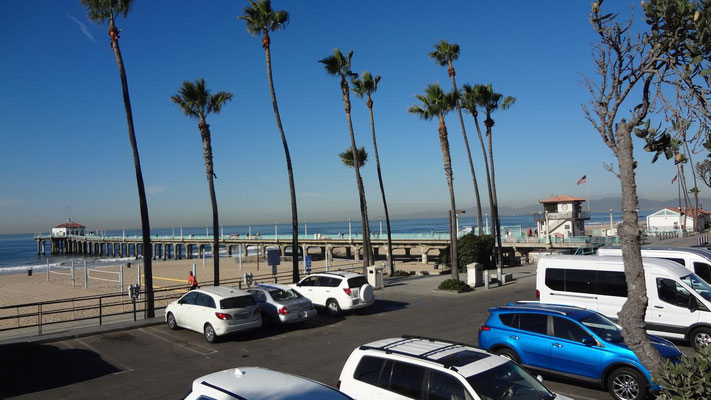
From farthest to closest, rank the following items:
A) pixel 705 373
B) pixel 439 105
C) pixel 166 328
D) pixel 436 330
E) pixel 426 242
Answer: pixel 426 242
pixel 439 105
pixel 166 328
pixel 436 330
pixel 705 373

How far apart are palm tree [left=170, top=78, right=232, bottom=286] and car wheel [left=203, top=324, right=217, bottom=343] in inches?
301

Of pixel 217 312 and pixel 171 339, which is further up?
pixel 217 312

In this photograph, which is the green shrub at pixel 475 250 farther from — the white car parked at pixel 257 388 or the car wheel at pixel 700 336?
the white car parked at pixel 257 388

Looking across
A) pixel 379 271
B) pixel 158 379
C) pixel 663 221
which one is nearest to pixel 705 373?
pixel 158 379

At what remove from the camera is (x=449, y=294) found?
22844 mm

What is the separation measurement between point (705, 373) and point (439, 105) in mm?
23362

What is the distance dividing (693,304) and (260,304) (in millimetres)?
12821

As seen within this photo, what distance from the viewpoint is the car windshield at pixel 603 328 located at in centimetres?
886

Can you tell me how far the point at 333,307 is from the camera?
17875 millimetres

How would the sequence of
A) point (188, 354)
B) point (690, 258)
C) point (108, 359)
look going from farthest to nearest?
point (690, 258)
point (188, 354)
point (108, 359)

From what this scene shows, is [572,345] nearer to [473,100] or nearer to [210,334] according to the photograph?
[210,334]

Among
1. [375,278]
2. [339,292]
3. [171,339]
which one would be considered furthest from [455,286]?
[171,339]

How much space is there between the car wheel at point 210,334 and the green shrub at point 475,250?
75.9 ft

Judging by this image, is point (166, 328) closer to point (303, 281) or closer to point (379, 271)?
point (303, 281)
